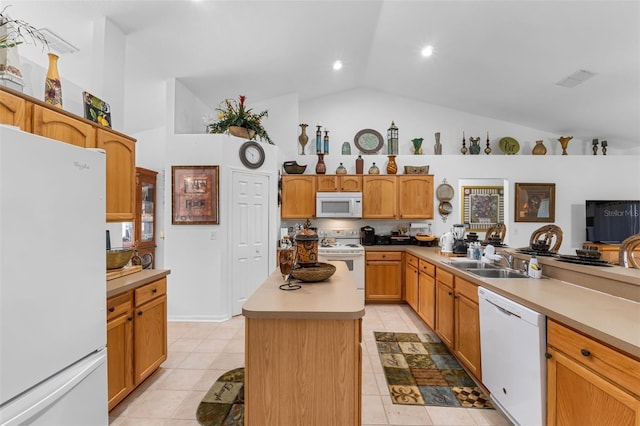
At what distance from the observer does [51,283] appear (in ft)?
3.82

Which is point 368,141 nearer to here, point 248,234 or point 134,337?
point 248,234

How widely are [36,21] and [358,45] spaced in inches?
130

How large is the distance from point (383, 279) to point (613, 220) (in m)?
3.96

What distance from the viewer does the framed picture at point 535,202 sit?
4.95 meters

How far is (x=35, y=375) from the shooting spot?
110 cm

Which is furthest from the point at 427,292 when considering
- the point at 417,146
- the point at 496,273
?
the point at 417,146

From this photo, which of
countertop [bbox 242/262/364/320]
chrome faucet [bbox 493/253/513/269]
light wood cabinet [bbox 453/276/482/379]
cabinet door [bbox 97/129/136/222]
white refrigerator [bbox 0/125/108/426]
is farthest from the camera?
chrome faucet [bbox 493/253/513/269]

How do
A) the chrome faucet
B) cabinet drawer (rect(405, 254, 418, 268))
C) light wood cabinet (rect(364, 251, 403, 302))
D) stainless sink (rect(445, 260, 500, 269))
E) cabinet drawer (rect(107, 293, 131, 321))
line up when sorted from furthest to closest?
light wood cabinet (rect(364, 251, 403, 302)) < cabinet drawer (rect(405, 254, 418, 268)) < stainless sink (rect(445, 260, 500, 269)) < the chrome faucet < cabinet drawer (rect(107, 293, 131, 321))

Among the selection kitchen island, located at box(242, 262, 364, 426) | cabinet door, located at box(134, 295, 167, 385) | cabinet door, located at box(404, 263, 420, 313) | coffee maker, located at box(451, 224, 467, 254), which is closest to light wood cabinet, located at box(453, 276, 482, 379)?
coffee maker, located at box(451, 224, 467, 254)

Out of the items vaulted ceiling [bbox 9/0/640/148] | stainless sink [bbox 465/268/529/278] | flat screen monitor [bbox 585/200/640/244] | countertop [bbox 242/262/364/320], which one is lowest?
stainless sink [bbox 465/268/529/278]

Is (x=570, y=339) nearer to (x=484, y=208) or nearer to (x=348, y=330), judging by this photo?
(x=348, y=330)

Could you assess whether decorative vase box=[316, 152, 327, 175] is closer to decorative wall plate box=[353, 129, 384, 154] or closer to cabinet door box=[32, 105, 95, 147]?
decorative wall plate box=[353, 129, 384, 154]

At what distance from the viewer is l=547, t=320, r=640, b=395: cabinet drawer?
1135 millimetres

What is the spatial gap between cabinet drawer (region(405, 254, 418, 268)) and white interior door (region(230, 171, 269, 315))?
6.94ft
